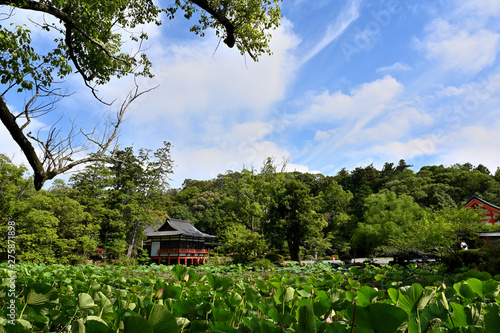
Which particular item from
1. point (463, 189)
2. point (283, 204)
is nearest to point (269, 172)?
point (283, 204)

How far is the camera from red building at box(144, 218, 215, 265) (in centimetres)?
2111

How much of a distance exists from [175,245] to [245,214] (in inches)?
221

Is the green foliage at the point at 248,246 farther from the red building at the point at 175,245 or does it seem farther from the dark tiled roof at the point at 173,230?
the dark tiled roof at the point at 173,230

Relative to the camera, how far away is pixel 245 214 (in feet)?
69.0

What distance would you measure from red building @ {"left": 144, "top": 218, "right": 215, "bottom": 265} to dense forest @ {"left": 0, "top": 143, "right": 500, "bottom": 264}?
270cm

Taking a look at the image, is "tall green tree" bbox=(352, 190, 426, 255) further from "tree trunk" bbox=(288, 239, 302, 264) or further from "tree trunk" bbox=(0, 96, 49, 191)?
"tree trunk" bbox=(0, 96, 49, 191)

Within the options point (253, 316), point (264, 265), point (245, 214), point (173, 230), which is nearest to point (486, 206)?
point (245, 214)

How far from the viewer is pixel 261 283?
176cm

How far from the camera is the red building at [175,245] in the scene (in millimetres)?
21109

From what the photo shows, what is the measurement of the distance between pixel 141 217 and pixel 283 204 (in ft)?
26.3

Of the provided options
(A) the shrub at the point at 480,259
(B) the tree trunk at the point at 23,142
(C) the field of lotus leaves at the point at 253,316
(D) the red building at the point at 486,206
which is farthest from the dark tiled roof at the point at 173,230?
(C) the field of lotus leaves at the point at 253,316

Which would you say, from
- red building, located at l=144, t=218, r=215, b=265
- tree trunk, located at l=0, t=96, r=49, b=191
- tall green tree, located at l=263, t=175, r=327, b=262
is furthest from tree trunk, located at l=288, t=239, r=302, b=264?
tree trunk, located at l=0, t=96, r=49, b=191

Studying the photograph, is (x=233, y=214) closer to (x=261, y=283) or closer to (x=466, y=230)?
(x=466, y=230)

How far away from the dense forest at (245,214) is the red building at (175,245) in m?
2.70
